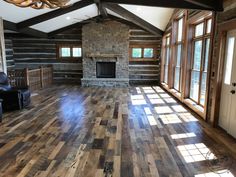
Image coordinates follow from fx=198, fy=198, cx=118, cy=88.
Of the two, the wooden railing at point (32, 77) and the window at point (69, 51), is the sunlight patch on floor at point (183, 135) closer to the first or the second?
the wooden railing at point (32, 77)

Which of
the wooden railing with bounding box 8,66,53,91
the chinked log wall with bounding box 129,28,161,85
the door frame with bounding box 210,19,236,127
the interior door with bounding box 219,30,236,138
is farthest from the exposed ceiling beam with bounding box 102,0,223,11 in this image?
the chinked log wall with bounding box 129,28,161,85

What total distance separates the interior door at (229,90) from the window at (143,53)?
22.2 feet

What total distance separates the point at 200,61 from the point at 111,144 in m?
3.60

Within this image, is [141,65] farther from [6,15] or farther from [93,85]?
[6,15]

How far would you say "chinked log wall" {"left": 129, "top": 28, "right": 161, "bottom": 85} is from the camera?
10547 mm

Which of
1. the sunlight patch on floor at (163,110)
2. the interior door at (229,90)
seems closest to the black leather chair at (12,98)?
the sunlight patch on floor at (163,110)

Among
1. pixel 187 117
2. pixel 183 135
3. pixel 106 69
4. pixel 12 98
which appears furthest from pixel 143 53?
pixel 183 135

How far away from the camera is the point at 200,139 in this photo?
3680 millimetres

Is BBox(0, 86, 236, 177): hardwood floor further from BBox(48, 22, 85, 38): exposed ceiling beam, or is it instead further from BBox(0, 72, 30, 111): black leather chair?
BBox(48, 22, 85, 38): exposed ceiling beam

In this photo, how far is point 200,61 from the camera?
5500 millimetres

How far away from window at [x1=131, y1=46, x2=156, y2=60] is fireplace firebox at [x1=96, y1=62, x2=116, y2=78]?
4.15 ft

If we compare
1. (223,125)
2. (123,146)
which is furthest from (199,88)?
(123,146)

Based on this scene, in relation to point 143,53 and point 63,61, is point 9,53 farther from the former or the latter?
point 143,53

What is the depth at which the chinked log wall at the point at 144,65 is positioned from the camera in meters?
10.5
